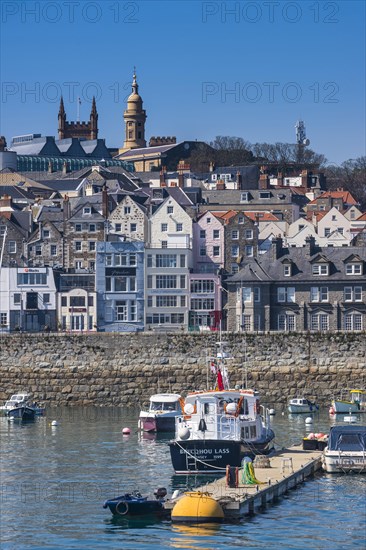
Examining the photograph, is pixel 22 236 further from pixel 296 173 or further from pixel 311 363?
pixel 296 173

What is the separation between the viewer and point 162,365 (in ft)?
241

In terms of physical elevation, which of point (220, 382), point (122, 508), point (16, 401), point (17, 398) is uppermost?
point (220, 382)

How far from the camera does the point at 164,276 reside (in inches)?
3401

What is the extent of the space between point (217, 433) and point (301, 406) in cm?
2142

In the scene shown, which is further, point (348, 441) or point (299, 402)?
point (299, 402)

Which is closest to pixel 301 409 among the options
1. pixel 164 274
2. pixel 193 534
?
pixel 164 274

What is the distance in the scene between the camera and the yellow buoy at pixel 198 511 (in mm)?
38094

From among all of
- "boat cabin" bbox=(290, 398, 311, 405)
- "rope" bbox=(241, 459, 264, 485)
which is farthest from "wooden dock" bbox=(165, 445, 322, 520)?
"boat cabin" bbox=(290, 398, 311, 405)

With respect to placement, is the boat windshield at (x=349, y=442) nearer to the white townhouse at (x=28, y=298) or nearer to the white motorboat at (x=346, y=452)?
the white motorboat at (x=346, y=452)

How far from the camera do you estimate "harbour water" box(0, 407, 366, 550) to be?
3688cm

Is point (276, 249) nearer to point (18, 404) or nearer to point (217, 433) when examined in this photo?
point (18, 404)

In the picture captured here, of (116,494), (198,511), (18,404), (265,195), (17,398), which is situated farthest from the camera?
(265,195)

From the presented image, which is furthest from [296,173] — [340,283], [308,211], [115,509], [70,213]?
[115,509]

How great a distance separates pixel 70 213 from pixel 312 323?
71.4 feet
